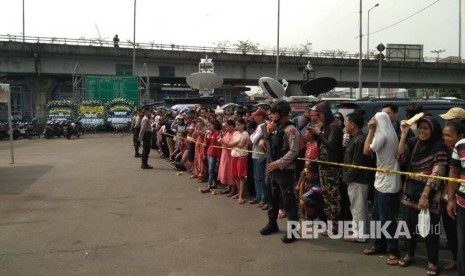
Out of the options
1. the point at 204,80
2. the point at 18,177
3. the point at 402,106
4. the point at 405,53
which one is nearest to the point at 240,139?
the point at 402,106

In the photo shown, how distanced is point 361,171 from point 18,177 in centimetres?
932

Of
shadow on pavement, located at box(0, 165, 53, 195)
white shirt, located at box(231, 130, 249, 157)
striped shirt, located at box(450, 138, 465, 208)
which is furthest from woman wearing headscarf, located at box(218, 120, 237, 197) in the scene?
striped shirt, located at box(450, 138, 465, 208)

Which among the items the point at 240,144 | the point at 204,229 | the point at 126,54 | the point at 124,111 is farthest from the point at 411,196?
the point at 126,54

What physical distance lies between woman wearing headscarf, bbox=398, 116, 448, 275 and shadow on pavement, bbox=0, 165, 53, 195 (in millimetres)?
8056

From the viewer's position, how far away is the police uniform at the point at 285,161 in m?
5.80

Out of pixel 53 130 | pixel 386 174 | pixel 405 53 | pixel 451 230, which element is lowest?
pixel 451 230

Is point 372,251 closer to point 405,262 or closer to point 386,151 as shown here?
point 405,262

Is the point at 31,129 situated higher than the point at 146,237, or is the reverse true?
the point at 31,129

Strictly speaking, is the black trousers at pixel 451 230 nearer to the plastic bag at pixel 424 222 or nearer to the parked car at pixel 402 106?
the plastic bag at pixel 424 222

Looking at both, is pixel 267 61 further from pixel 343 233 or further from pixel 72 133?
pixel 343 233

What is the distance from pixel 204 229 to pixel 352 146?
8.27ft

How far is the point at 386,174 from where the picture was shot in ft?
16.7

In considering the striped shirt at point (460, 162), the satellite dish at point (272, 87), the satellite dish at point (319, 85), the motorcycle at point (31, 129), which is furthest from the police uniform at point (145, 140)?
the motorcycle at point (31, 129)

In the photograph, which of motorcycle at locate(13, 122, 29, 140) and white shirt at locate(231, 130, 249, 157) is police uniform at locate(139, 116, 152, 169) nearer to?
white shirt at locate(231, 130, 249, 157)
